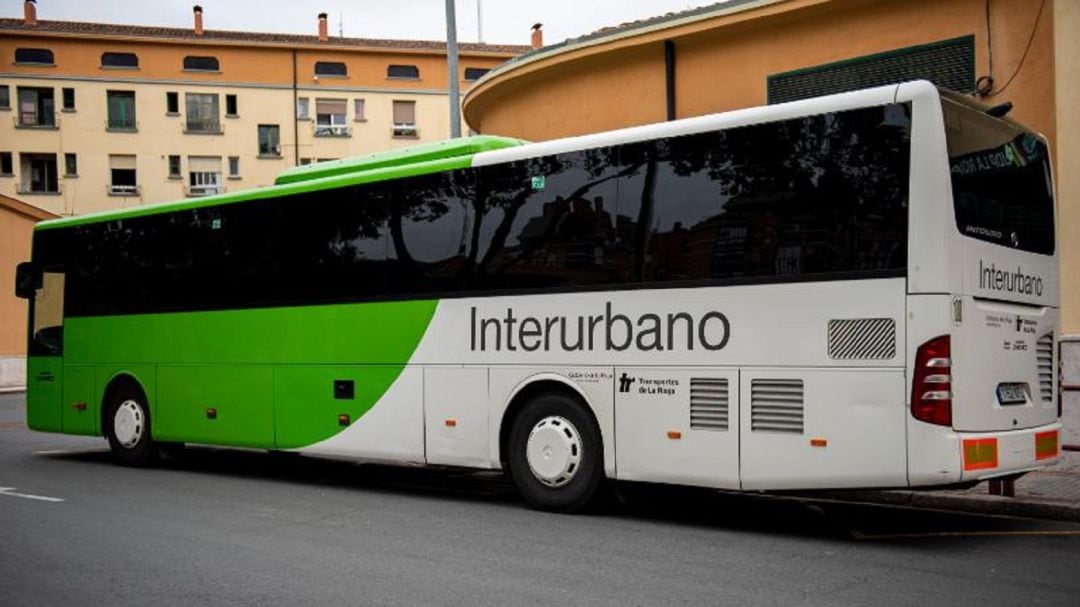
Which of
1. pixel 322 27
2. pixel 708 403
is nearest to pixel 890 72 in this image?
pixel 708 403

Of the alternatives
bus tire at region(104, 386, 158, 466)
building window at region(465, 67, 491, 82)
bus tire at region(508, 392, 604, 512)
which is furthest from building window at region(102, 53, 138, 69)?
bus tire at region(508, 392, 604, 512)

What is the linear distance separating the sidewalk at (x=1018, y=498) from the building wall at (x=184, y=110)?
52564 mm

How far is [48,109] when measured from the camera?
61.0 m

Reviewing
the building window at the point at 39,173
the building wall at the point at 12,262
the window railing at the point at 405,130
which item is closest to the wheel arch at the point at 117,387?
the building wall at the point at 12,262

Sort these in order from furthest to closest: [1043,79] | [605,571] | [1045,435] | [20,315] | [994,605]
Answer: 1. [20,315]
2. [1043,79]
3. [1045,435]
4. [605,571]
5. [994,605]

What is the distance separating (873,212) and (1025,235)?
1.73 m

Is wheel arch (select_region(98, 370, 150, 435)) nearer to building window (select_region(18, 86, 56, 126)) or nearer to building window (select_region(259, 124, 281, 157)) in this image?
building window (select_region(259, 124, 281, 157))

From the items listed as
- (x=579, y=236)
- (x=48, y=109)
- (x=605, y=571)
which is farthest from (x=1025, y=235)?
(x=48, y=109)

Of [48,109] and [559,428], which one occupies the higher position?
[48,109]

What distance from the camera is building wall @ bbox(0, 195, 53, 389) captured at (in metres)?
39.8

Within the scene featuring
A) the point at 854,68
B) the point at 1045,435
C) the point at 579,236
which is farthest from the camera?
the point at 854,68

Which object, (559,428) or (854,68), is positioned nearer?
(559,428)

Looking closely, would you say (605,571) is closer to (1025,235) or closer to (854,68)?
(1025,235)

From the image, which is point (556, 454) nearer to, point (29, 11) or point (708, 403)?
point (708, 403)
